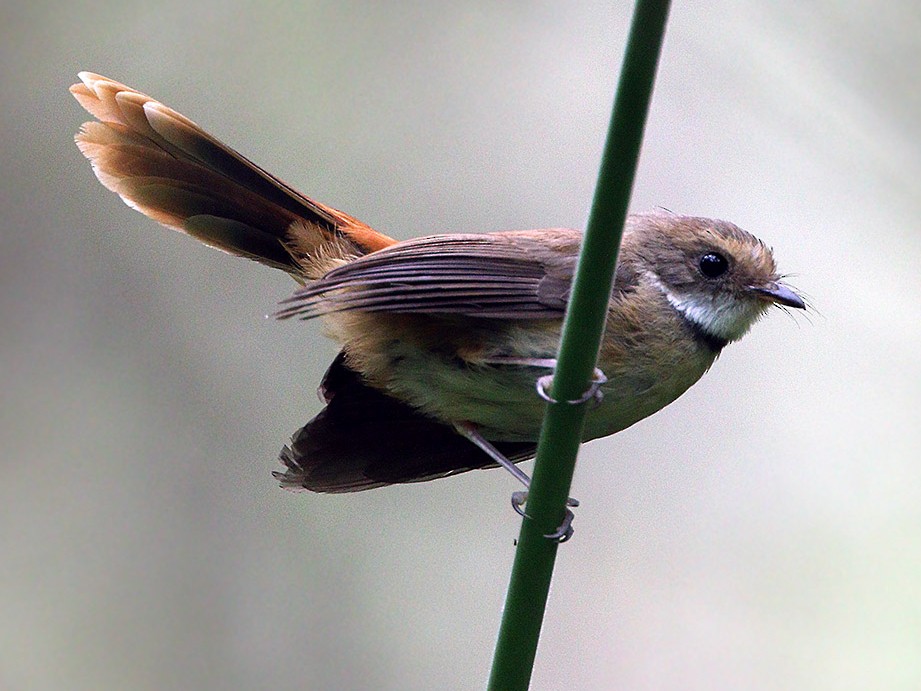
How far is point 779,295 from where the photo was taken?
2.78 metres

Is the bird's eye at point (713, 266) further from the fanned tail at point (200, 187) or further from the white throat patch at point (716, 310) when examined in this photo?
the fanned tail at point (200, 187)

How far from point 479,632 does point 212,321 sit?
1.62m

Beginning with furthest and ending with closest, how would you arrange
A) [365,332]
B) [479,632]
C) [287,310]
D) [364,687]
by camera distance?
[479,632], [364,687], [365,332], [287,310]

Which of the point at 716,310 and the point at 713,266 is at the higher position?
the point at 713,266

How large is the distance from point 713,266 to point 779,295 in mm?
180

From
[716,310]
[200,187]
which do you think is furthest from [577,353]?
[200,187]

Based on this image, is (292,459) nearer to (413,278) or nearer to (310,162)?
(413,278)

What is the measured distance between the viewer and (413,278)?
2.48 metres

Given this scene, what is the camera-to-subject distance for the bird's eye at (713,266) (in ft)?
9.25

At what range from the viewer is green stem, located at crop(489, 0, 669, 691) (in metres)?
1.08

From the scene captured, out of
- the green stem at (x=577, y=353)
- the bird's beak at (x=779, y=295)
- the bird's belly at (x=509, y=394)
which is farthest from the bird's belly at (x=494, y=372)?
the green stem at (x=577, y=353)

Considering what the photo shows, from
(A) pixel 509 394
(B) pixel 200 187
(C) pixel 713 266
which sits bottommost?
(A) pixel 509 394

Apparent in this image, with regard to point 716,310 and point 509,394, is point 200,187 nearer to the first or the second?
point 509,394

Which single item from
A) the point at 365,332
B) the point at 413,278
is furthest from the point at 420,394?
the point at 413,278
